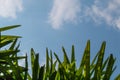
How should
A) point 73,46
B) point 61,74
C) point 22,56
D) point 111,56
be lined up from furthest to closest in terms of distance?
point 73,46 < point 22,56 < point 61,74 < point 111,56

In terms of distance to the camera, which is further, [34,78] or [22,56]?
[22,56]

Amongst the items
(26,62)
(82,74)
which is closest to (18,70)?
(26,62)

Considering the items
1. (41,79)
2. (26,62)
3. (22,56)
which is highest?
(22,56)

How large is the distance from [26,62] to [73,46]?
68 cm

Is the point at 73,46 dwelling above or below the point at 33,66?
above

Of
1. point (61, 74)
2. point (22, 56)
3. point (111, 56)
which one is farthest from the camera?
point (22, 56)

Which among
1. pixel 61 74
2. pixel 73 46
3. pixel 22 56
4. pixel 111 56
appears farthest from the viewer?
pixel 73 46

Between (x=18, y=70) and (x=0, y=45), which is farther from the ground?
(x=0, y=45)

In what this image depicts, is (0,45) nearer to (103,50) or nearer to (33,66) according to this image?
(33,66)

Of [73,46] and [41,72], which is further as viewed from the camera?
[73,46]

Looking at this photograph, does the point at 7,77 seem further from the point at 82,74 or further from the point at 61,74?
the point at 82,74

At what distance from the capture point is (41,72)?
2395 millimetres

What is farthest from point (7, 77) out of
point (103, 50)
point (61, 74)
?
point (103, 50)

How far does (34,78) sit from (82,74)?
459 millimetres
